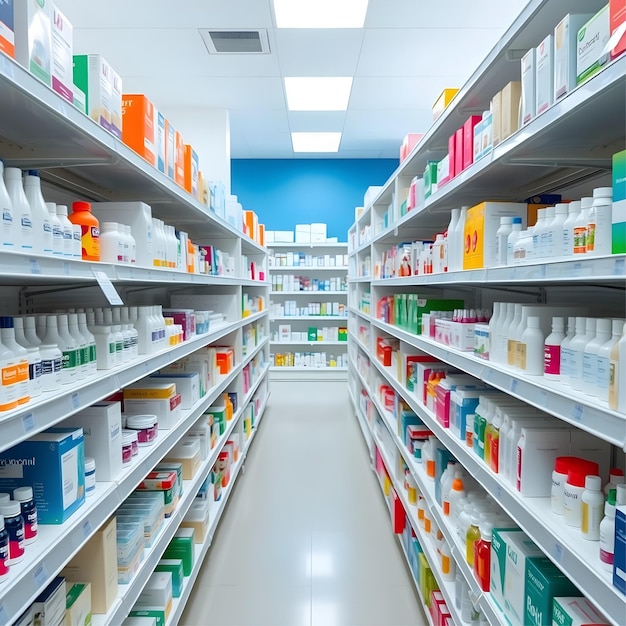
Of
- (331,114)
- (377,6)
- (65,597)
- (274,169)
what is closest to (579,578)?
(65,597)

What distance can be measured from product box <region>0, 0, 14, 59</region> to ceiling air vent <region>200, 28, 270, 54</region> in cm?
346

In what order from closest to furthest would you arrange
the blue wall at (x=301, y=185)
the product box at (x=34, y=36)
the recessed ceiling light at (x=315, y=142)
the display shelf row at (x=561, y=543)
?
1. the display shelf row at (x=561, y=543)
2. the product box at (x=34, y=36)
3. the recessed ceiling light at (x=315, y=142)
4. the blue wall at (x=301, y=185)

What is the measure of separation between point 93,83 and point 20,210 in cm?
62

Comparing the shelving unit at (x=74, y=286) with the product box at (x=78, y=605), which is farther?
the product box at (x=78, y=605)

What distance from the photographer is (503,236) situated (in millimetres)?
1572

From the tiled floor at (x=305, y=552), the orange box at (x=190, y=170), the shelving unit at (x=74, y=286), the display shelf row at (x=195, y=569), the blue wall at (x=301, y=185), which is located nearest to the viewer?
the shelving unit at (x=74, y=286)

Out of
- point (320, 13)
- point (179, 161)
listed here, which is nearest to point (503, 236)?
point (179, 161)

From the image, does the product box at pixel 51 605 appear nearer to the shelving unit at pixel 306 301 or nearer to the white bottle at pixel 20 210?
the white bottle at pixel 20 210

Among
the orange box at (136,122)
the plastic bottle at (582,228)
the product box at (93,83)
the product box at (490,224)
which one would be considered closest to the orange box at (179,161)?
the orange box at (136,122)

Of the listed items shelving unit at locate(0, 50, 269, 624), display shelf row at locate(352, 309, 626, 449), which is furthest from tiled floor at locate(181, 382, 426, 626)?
display shelf row at locate(352, 309, 626, 449)

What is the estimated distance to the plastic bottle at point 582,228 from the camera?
3.55 ft

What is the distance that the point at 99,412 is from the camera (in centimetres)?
153

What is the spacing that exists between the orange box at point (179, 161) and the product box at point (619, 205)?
1950mm

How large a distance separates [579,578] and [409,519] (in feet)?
5.78
